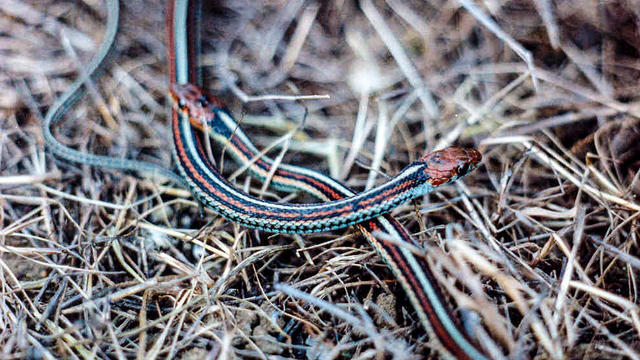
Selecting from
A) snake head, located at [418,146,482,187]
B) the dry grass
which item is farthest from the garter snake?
the dry grass

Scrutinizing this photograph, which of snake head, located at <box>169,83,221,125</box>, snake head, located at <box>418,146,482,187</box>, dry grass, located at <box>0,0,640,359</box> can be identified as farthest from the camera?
snake head, located at <box>169,83,221,125</box>

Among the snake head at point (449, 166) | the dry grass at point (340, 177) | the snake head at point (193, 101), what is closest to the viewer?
the dry grass at point (340, 177)

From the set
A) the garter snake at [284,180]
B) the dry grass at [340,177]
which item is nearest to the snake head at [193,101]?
the garter snake at [284,180]

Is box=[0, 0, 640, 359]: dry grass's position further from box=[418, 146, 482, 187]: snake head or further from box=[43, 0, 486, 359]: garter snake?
box=[418, 146, 482, 187]: snake head

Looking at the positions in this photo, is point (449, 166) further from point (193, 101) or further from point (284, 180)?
point (193, 101)

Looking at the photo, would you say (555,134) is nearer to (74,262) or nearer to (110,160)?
(110,160)

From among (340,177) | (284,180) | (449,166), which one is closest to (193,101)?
(284,180)

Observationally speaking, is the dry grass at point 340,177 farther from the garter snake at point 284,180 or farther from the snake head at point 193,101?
the snake head at point 193,101

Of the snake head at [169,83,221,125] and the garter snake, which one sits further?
the snake head at [169,83,221,125]
